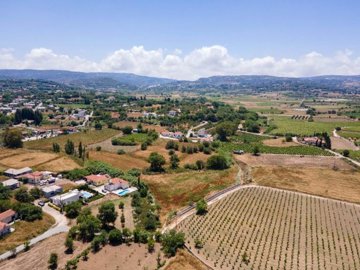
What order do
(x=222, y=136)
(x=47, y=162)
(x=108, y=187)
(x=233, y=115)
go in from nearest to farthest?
(x=108, y=187)
(x=47, y=162)
(x=222, y=136)
(x=233, y=115)

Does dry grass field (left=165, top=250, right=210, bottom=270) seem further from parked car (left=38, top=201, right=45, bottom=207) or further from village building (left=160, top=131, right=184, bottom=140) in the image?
village building (left=160, top=131, right=184, bottom=140)

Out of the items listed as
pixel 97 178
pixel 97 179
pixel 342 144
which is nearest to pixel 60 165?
pixel 97 178

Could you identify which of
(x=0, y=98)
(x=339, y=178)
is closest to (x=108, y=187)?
(x=339, y=178)

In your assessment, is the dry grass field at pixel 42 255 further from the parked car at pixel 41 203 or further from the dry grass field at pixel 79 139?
the dry grass field at pixel 79 139

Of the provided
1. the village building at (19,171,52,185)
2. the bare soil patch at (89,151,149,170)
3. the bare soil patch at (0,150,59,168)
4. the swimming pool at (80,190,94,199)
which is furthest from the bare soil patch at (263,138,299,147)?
the village building at (19,171,52,185)

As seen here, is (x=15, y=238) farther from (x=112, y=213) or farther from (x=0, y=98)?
(x=0, y=98)

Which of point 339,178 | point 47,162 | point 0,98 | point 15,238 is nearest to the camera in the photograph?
point 15,238

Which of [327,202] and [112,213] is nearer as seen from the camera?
[112,213]

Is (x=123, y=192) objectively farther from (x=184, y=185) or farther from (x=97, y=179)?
(x=184, y=185)
